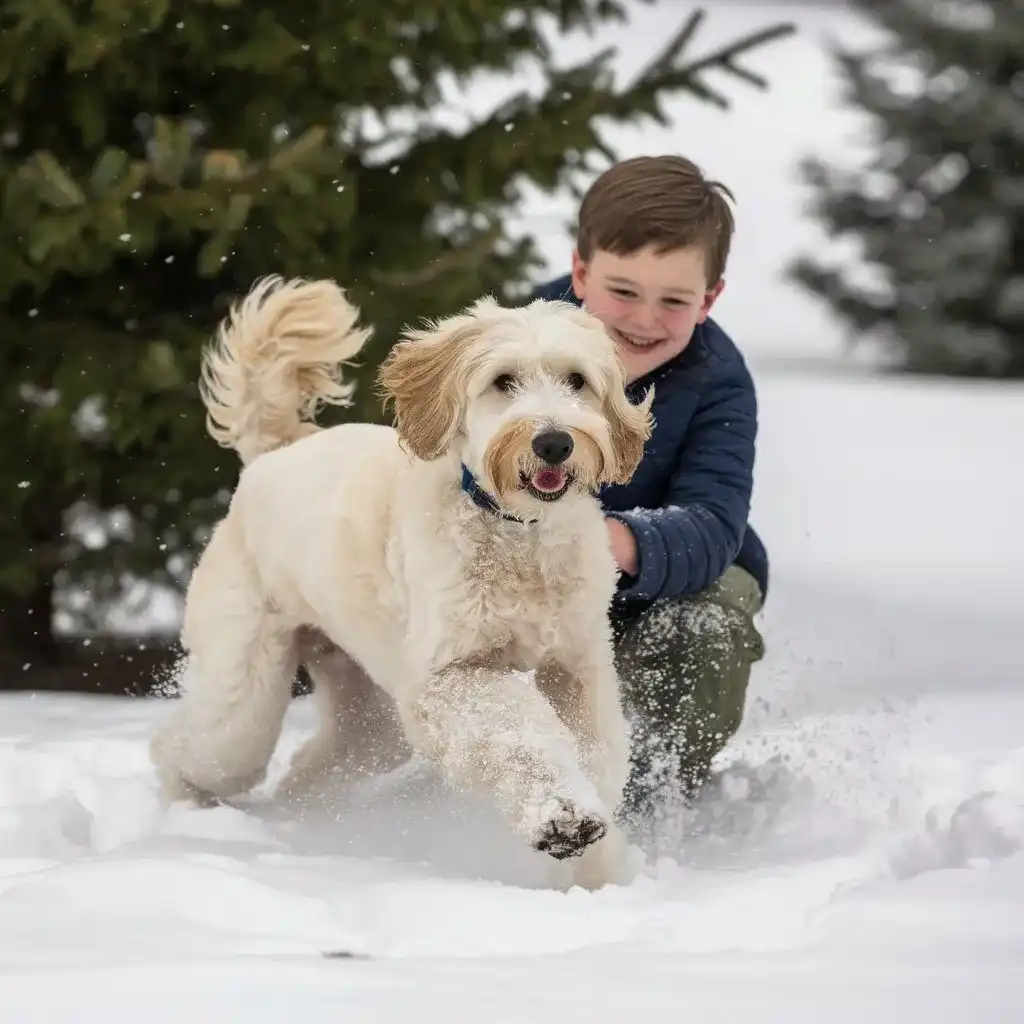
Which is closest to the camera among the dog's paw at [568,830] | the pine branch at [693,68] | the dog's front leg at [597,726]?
the dog's paw at [568,830]

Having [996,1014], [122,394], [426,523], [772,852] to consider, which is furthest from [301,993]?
[122,394]

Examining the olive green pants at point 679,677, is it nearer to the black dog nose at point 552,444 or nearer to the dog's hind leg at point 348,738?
the dog's hind leg at point 348,738

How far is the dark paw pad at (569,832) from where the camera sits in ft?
9.87

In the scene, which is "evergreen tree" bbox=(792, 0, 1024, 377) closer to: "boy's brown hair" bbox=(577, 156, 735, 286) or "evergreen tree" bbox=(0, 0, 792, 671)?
"evergreen tree" bbox=(0, 0, 792, 671)

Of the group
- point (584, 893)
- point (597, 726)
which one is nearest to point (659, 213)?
point (597, 726)

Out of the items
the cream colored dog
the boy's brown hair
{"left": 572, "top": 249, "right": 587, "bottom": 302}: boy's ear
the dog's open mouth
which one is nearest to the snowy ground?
the cream colored dog

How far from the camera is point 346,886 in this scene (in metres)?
3.00

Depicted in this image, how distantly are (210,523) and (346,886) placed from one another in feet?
11.0

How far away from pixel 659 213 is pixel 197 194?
7.28 feet

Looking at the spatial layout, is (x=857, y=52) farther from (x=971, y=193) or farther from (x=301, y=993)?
(x=301, y=993)

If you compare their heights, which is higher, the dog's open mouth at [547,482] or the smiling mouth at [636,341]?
the dog's open mouth at [547,482]

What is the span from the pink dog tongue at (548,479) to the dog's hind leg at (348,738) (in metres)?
1.39

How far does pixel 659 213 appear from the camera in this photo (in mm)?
3703

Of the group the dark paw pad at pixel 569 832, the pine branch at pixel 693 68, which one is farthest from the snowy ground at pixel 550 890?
the pine branch at pixel 693 68
